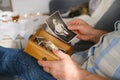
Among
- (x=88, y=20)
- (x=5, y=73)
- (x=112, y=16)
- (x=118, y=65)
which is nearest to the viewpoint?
(x=118, y=65)

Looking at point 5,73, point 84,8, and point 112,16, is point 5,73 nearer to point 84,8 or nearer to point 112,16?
point 112,16

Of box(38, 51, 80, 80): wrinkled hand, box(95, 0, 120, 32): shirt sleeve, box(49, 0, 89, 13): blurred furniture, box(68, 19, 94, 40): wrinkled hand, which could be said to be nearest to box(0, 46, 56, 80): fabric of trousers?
box(38, 51, 80, 80): wrinkled hand

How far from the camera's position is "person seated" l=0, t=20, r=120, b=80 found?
2.83 feet

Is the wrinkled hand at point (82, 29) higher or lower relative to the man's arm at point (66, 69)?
higher

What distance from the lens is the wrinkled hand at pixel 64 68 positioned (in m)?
0.87

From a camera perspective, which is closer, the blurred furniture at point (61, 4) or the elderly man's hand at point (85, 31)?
the elderly man's hand at point (85, 31)

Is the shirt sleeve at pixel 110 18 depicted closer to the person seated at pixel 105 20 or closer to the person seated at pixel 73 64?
the person seated at pixel 105 20

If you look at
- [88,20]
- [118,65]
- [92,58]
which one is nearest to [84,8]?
[88,20]

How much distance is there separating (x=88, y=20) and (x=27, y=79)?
2.06 ft

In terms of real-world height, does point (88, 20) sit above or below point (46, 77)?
above

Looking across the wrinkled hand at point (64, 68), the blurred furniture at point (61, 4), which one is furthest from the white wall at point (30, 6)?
the wrinkled hand at point (64, 68)

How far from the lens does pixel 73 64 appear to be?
0.88 metres

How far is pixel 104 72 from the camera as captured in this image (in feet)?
Answer: 2.92

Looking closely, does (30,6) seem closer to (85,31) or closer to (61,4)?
(61,4)
